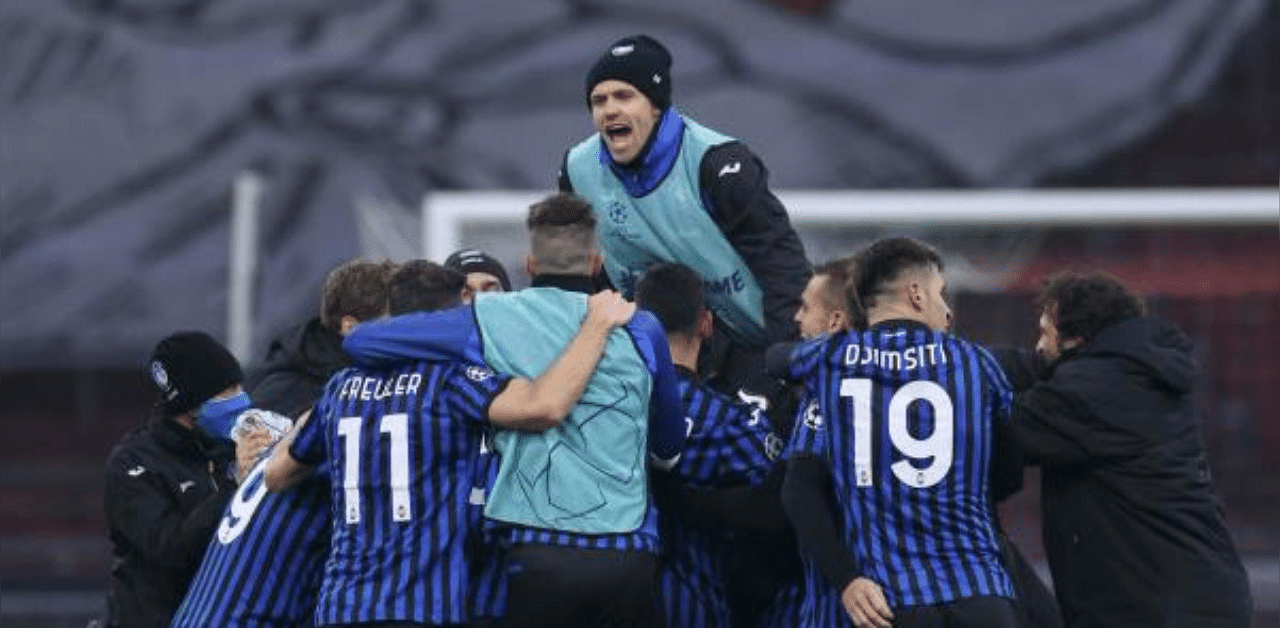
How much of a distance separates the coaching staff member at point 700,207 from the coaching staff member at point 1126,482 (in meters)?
0.73

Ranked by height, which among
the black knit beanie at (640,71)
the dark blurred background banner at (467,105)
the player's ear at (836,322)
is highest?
the dark blurred background banner at (467,105)

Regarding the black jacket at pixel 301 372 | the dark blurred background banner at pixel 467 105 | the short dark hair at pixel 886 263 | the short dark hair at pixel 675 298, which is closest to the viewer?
the short dark hair at pixel 886 263

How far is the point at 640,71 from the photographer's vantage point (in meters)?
7.50

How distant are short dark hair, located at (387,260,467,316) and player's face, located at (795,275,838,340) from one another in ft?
3.17

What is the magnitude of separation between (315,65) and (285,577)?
1632cm

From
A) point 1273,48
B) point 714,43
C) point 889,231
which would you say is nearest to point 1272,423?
point 1273,48

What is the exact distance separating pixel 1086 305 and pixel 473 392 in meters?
1.76

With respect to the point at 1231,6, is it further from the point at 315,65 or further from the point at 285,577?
the point at 285,577

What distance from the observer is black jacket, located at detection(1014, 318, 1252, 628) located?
285 inches

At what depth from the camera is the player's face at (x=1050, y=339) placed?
7.41 metres

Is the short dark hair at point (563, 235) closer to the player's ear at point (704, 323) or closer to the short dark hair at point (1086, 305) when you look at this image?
the player's ear at point (704, 323)

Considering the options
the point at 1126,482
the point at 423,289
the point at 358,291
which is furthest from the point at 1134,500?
the point at 358,291

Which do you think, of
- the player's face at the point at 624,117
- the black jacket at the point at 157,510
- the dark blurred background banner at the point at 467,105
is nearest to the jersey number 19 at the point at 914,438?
the player's face at the point at 624,117

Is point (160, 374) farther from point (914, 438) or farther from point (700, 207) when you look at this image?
point (914, 438)
